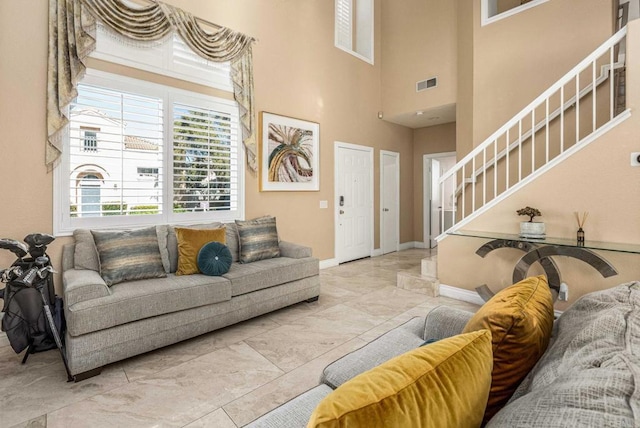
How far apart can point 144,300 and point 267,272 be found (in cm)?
117

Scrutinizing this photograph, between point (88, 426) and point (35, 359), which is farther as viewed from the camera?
point (35, 359)

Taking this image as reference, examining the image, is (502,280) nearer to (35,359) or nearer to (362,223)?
(362,223)

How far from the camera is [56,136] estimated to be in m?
3.04

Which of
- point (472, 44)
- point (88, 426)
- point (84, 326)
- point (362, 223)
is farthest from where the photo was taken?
point (362, 223)

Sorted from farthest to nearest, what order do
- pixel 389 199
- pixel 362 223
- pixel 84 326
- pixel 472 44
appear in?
pixel 389 199 → pixel 362 223 → pixel 472 44 → pixel 84 326

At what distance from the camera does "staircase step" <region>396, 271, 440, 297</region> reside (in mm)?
4129

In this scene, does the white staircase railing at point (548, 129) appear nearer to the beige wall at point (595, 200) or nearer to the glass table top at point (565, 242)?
the beige wall at point (595, 200)

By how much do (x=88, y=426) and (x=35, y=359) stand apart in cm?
120

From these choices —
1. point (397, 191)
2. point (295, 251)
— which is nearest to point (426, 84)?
point (397, 191)

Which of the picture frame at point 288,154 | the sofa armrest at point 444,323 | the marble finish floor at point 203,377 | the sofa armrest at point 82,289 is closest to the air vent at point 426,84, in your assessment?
the picture frame at point 288,154

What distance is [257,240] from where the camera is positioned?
12.4ft

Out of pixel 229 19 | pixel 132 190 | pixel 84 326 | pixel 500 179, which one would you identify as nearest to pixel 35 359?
pixel 84 326

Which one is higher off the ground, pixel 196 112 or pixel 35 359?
pixel 196 112

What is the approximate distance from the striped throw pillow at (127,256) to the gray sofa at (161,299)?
0.25 feet
